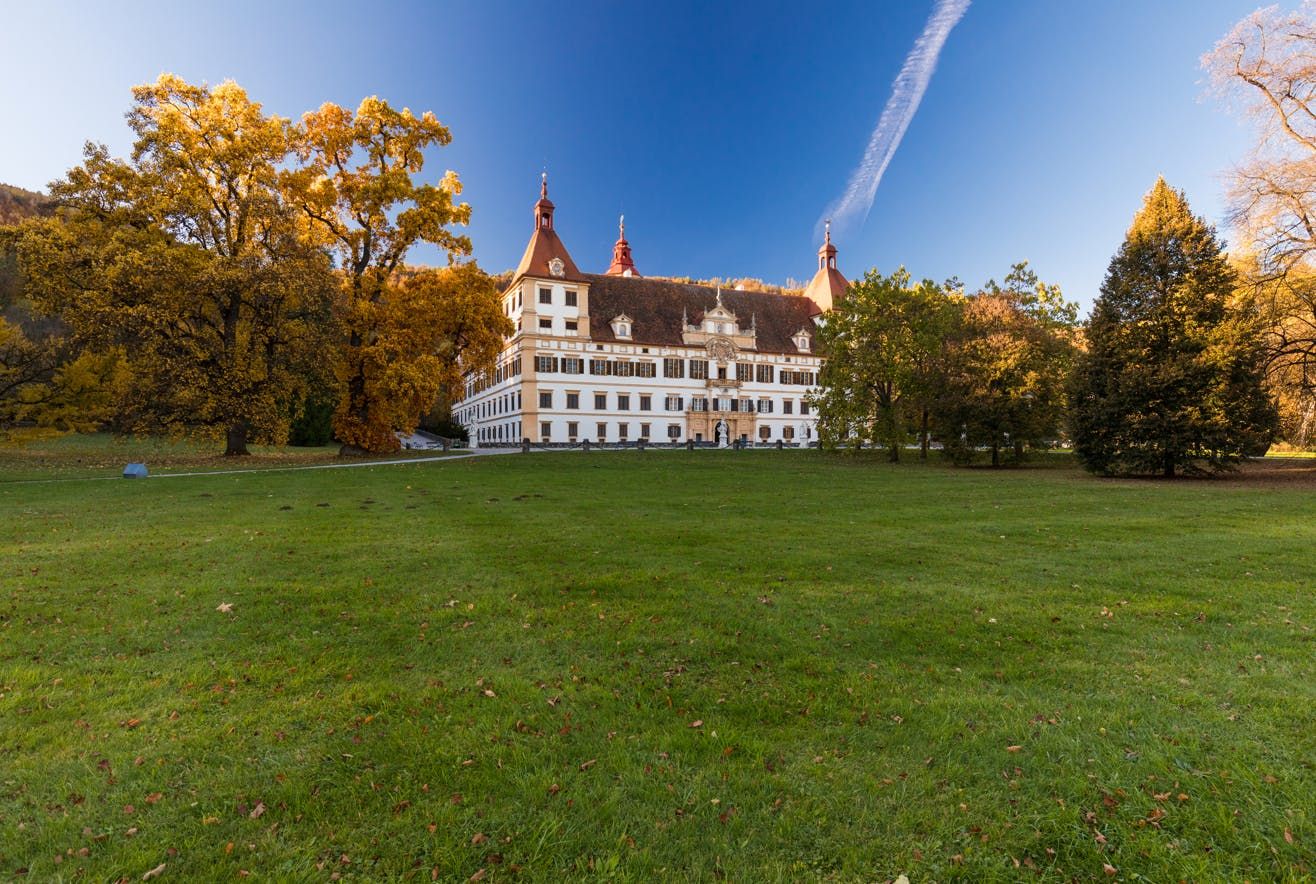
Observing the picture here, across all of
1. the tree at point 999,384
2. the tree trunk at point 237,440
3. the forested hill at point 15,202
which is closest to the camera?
the tree trunk at point 237,440

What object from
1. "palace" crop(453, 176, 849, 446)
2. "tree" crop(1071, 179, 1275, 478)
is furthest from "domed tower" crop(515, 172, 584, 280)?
"tree" crop(1071, 179, 1275, 478)

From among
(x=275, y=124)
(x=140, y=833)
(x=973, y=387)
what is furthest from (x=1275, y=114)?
(x=275, y=124)

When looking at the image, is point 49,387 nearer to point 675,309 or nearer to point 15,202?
point 675,309

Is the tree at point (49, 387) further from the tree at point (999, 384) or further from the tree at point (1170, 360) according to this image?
the tree at point (1170, 360)

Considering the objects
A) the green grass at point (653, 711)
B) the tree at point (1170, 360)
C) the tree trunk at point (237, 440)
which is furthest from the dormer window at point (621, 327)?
the green grass at point (653, 711)

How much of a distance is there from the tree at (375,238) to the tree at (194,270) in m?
1.87

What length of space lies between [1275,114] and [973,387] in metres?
14.5

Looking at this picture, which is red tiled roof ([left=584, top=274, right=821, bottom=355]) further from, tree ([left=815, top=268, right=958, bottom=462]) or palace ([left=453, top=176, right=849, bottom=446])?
tree ([left=815, top=268, right=958, bottom=462])

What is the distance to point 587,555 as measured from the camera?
8.89 meters

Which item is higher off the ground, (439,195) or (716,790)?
(439,195)

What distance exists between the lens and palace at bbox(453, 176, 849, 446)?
53.8 meters

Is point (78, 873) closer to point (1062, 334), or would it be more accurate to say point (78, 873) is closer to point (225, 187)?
point (225, 187)

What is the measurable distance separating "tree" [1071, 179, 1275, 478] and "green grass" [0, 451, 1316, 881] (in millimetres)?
18677

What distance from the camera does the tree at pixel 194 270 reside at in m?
24.2
